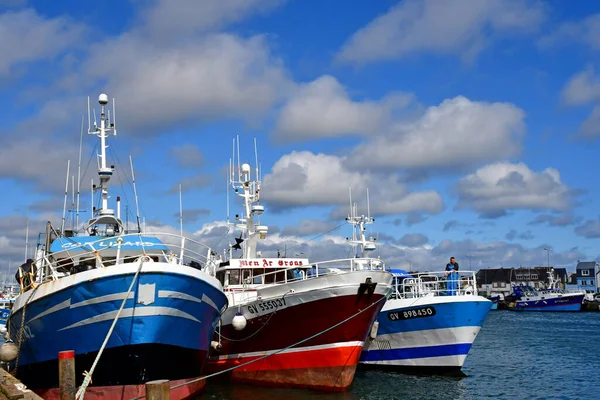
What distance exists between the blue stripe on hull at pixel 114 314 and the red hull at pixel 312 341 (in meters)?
4.49

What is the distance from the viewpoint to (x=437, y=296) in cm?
2314

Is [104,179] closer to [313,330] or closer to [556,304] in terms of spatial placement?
[313,330]

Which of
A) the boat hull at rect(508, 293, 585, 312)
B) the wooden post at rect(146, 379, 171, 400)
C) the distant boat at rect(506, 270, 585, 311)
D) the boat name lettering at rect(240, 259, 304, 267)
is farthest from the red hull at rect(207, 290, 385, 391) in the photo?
the distant boat at rect(506, 270, 585, 311)

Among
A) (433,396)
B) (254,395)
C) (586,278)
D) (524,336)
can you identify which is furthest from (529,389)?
(586,278)

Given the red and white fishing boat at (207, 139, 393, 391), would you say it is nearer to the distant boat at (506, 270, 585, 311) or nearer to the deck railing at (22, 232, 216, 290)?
the deck railing at (22, 232, 216, 290)

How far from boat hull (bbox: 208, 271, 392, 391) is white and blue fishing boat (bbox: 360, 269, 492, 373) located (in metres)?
3.47

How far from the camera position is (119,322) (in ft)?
46.5

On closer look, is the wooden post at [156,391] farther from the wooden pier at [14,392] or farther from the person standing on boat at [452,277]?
the person standing on boat at [452,277]

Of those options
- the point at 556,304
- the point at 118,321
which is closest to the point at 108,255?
the point at 118,321

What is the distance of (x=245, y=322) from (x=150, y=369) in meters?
4.80

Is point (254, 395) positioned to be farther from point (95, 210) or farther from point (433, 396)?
point (95, 210)

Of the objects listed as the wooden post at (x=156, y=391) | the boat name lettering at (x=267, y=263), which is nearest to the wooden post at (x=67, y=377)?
the wooden post at (x=156, y=391)

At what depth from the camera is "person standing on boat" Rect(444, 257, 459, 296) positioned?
23072mm

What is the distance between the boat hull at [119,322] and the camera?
14.0 meters
